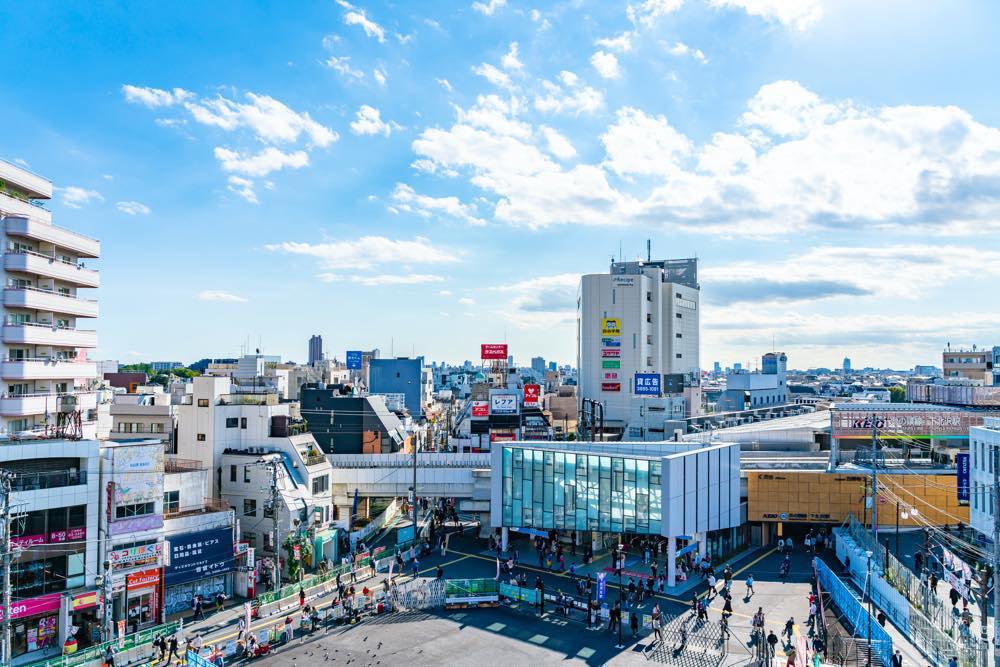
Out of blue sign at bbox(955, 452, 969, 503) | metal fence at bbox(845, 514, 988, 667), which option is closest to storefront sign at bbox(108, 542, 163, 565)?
metal fence at bbox(845, 514, 988, 667)

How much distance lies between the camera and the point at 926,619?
31219 mm

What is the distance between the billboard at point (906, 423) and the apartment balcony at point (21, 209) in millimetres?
60757

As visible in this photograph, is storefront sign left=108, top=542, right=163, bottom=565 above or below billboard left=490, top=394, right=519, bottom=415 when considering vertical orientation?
below

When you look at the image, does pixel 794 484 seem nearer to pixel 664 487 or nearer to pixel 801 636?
pixel 664 487

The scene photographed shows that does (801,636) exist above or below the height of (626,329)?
below

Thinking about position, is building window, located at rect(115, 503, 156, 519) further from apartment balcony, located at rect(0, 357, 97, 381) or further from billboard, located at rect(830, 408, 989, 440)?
billboard, located at rect(830, 408, 989, 440)

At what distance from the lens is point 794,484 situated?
167 ft

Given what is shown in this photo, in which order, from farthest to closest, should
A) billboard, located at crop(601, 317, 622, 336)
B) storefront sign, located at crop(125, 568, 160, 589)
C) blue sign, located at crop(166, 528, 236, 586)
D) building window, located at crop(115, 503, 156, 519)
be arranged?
billboard, located at crop(601, 317, 622, 336)
blue sign, located at crop(166, 528, 236, 586)
building window, located at crop(115, 503, 156, 519)
storefront sign, located at crop(125, 568, 160, 589)

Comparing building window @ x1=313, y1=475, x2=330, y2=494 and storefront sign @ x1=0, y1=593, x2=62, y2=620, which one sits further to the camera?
building window @ x1=313, y1=475, x2=330, y2=494

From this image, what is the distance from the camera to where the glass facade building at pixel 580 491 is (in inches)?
1747

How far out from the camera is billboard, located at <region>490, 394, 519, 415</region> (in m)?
78.0

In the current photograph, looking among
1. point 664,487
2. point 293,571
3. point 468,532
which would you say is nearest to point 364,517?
point 468,532

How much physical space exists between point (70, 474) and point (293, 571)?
1458cm

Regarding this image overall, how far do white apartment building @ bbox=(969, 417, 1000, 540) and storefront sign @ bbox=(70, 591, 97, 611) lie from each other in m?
52.3
